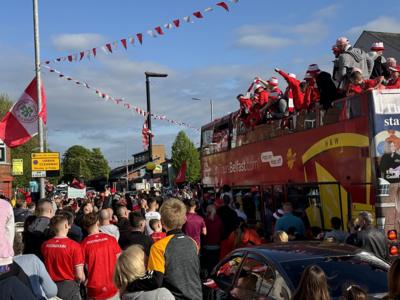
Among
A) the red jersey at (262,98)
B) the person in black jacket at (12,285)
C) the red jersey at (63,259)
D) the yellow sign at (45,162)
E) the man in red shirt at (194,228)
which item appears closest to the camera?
the person in black jacket at (12,285)

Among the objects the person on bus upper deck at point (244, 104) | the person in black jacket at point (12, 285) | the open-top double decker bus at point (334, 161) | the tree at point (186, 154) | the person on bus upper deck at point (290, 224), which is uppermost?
the tree at point (186, 154)

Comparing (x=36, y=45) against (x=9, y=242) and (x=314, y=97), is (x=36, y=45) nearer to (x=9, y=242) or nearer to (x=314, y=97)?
(x=314, y=97)

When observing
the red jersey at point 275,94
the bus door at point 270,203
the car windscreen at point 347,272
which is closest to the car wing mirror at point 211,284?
the car windscreen at point 347,272

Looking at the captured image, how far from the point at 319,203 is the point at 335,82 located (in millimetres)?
2346

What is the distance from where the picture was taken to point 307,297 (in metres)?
3.54

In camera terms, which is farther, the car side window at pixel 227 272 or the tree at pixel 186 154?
the tree at pixel 186 154

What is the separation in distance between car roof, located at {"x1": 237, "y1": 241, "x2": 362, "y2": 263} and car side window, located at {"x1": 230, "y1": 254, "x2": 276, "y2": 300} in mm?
108

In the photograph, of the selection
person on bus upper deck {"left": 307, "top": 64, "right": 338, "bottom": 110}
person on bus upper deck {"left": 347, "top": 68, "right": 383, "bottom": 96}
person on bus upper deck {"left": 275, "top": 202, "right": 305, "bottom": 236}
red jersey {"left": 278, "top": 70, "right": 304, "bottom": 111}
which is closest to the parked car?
person on bus upper deck {"left": 275, "top": 202, "right": 305, "bottom": 236}

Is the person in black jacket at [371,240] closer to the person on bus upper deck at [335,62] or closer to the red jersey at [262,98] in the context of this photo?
the person on bus upper deck at [335,62]

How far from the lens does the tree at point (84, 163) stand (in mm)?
101875

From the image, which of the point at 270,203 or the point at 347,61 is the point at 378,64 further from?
the point at 270,203

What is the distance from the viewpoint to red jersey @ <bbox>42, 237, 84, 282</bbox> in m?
5.96

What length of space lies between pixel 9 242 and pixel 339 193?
7478 millimetres

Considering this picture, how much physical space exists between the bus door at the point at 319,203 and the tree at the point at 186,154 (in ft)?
204
